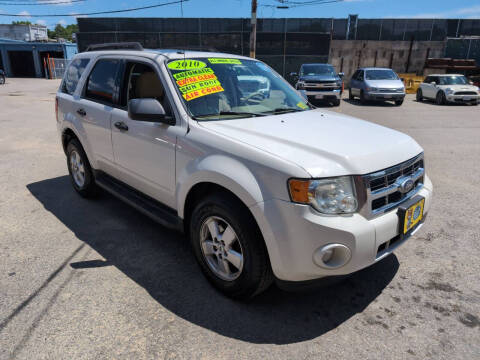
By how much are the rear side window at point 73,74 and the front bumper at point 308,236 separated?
3.43 metres

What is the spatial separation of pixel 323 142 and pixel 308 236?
2.39 ft

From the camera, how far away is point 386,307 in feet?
8.90

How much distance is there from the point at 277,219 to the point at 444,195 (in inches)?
153

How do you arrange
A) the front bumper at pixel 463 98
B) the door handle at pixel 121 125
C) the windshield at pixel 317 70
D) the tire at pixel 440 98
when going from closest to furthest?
the door handle at pixel 121 125 → the windshield at pixel 317 70 → the front bumper at pixel 463 98 → the tire at pixel 440 98

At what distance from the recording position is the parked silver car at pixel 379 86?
16.6 m

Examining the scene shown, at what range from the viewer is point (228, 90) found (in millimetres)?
3314

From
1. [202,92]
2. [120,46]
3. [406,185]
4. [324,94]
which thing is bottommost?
[324,94]

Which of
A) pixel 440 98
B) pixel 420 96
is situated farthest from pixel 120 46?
pixel 420 96

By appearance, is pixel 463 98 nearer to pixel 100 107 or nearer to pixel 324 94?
pixel 324 94

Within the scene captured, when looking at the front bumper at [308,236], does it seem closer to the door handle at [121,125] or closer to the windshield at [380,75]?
the door handle at [121,125]

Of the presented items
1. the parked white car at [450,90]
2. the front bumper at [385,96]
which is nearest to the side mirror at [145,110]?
the front bumper at [385,96]

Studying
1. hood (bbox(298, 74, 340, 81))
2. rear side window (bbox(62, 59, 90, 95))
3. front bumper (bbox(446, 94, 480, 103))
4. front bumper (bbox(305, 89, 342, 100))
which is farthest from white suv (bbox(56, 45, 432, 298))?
front bumper (bbox(446, 94, 480, 103))

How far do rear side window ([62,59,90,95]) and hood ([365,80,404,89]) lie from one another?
14857 millimetres

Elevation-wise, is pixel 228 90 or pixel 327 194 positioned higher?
pixel 228 90
